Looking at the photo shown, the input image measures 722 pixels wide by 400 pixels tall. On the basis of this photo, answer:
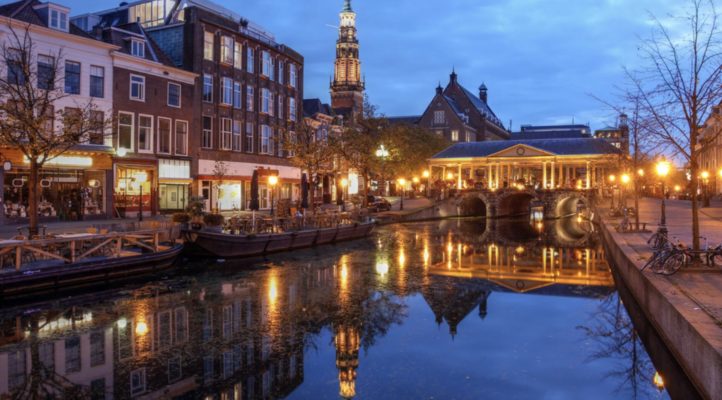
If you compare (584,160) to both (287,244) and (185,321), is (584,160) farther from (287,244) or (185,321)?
(185,321)

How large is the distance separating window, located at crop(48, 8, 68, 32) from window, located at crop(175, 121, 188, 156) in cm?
998

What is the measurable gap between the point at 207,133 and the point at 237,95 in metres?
4.95

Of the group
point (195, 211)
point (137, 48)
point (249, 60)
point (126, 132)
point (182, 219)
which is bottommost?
point (182, 219)

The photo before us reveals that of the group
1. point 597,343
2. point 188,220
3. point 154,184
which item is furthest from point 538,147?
point 597,343

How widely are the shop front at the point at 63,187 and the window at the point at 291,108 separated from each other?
22948mm

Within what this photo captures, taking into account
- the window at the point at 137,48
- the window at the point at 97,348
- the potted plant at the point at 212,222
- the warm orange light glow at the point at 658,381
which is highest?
the window at the point at 137,48

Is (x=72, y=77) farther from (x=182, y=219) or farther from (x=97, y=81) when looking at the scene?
(x=182, y=219)

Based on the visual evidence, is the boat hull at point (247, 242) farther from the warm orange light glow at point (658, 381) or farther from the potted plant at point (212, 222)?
the warm orange light glow at point (658, 381)

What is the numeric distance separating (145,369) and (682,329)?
32.0 ft

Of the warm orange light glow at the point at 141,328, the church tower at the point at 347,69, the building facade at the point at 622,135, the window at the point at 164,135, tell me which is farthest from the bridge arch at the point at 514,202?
the warm orange light glow at the point at 141,328

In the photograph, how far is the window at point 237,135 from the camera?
157ft

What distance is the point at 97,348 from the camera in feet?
40.7

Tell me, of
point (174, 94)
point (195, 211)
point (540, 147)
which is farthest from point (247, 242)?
point (540, 147)

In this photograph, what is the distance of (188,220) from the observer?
1041 inches
